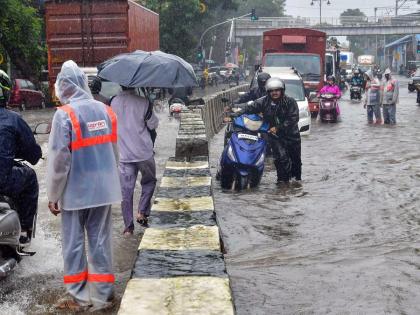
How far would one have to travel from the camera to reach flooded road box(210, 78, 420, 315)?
18.1 feet

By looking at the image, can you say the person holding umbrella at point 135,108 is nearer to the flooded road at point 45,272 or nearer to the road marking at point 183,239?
the flooded road at point 45,272

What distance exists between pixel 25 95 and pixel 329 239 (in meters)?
23.5

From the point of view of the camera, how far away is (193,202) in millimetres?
5992

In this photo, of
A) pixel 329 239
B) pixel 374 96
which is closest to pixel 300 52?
pixel 374 96

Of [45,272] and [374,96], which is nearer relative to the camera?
[45,272]

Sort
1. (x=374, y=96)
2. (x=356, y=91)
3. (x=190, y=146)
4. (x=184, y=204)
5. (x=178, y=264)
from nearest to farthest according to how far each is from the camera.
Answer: (x=178, y=264) < (x=184, y=204) < (x=190, y=146) < (x=374, y=96) < (x=356, y=91)

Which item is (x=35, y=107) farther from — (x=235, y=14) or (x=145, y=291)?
(x=235, y=14)

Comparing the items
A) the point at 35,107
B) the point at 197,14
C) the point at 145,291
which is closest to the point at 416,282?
the point at 145,291

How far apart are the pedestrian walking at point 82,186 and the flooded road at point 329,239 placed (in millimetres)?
1117

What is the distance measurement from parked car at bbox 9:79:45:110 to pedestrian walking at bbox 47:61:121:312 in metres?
24.0

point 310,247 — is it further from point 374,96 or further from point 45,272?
point 374,96

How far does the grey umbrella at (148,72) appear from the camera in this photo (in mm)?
7016

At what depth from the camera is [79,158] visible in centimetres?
494

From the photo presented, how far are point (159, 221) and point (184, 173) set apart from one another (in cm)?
223
